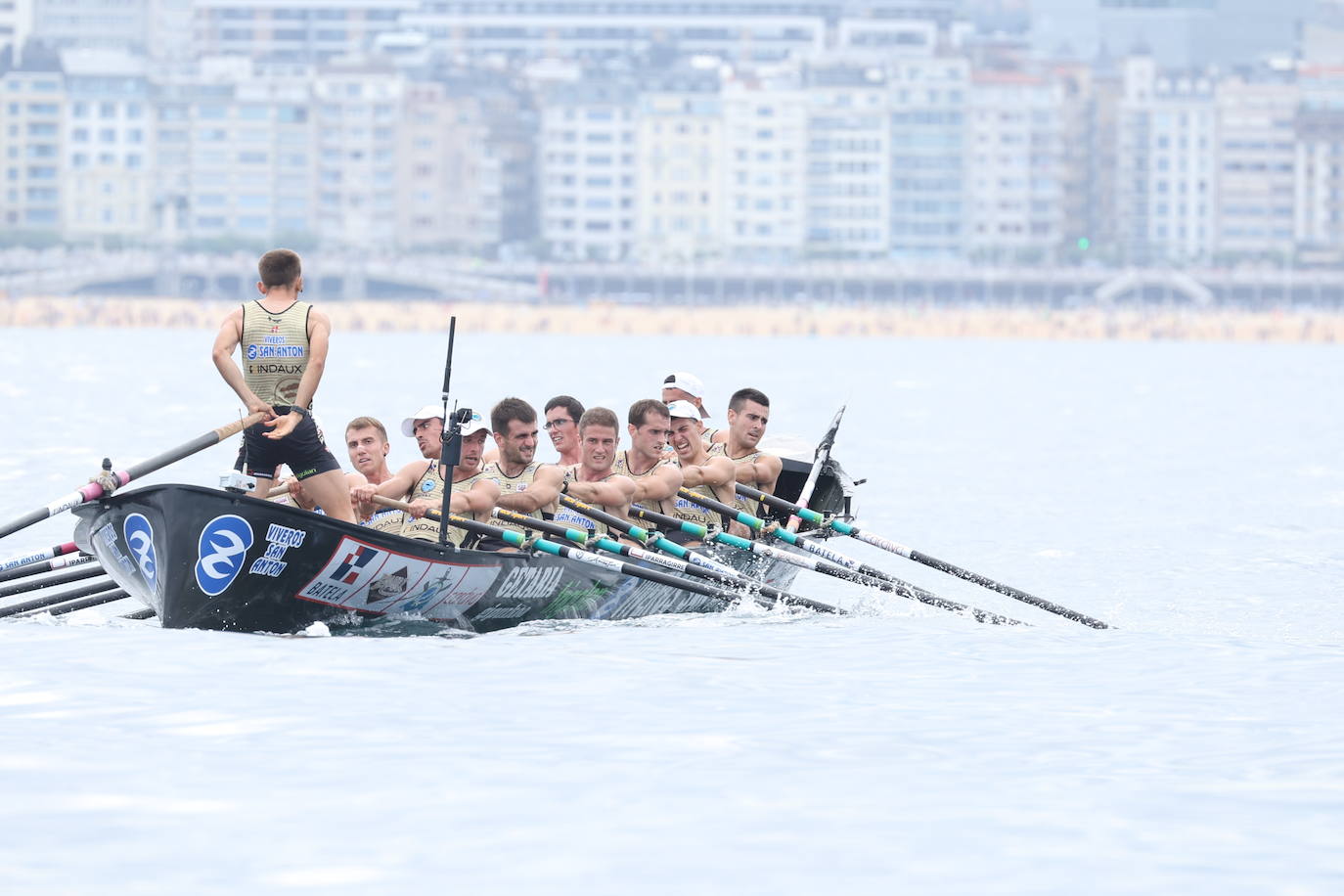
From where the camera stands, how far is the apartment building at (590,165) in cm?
17838

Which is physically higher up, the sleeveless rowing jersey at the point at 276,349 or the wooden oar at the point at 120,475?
the sleeveless rowing jersey at the point at 276,349

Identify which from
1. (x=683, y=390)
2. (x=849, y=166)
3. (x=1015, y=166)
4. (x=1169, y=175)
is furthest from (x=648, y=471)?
(x=1169, y=175)

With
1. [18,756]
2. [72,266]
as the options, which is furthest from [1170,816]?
[72,266]

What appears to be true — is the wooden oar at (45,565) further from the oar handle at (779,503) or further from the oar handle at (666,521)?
the oar handle at (779,503)

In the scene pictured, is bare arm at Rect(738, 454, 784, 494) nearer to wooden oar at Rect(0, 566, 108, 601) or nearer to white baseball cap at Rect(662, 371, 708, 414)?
white baseball cap at Rect(662, 371, 708, 414)

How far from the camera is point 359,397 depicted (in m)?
62.0

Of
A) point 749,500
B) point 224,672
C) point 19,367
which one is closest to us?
point 224,672

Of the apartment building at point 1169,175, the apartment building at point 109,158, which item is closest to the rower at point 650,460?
the apartment building at point 109,158

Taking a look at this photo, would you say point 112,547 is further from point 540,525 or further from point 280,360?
point 540,525

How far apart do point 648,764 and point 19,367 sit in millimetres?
69506

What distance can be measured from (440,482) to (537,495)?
708 mm

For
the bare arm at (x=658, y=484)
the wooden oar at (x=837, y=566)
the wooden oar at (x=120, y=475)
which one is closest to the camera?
the wooden oar at (x=120, y=475)

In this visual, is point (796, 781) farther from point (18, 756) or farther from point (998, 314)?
point (998, 314)

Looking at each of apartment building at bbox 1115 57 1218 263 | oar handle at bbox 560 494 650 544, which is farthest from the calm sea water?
apartment building at bbox 1115 57 1218 263
